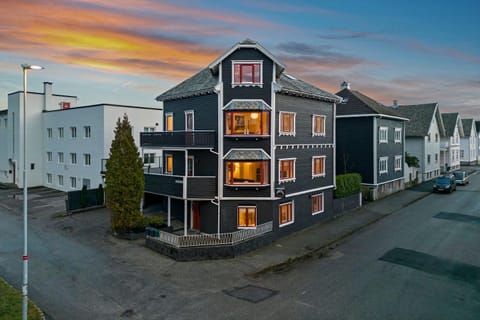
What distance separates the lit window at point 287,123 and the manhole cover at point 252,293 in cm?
1161

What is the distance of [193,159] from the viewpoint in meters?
25.9

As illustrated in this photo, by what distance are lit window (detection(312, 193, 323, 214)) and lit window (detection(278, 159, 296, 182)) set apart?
3.70 meters

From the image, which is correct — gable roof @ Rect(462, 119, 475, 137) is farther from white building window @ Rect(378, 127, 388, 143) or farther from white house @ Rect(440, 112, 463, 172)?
white building window @ Rect(378, 127, 388, 143)

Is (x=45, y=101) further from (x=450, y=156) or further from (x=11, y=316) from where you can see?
(x=450, y=156)

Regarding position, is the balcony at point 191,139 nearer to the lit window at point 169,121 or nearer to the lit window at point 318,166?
the lit window at point 169,121

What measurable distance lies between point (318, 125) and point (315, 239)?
928 cm

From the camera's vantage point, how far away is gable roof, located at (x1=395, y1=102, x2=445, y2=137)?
52.7m

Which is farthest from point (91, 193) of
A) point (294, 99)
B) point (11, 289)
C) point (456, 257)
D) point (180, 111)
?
point (456, 257)

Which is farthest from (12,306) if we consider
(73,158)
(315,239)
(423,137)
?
(423,137)

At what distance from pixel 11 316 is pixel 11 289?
119 inches

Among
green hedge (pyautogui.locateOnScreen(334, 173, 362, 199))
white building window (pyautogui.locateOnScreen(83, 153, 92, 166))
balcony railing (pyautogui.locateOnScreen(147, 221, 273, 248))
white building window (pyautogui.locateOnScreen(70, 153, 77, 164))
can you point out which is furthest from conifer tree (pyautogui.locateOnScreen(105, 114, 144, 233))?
white building window (pyautogui.locateOnScreen(70, 153, 77, 164))

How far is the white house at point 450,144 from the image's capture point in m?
63.5

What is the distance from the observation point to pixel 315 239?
24.7 m

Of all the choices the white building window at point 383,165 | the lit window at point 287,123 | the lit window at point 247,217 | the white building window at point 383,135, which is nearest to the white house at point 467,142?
the white building window at point 383,135
